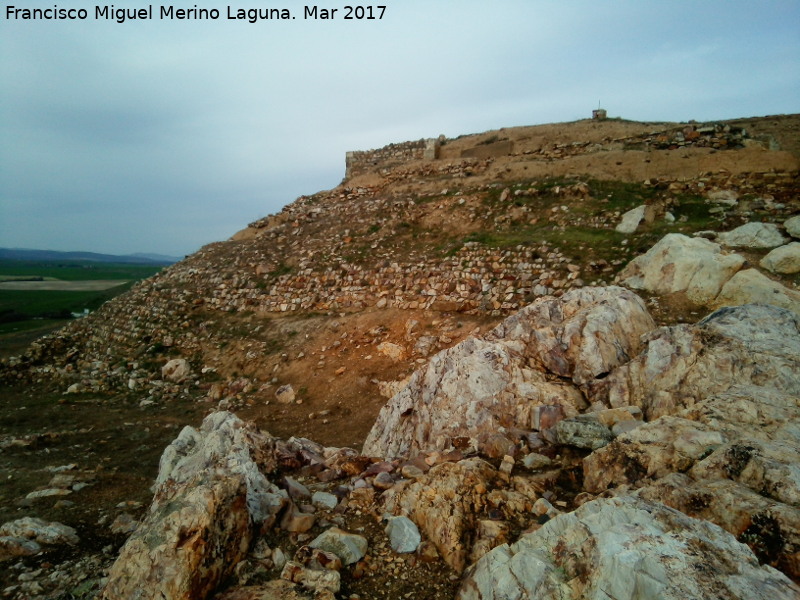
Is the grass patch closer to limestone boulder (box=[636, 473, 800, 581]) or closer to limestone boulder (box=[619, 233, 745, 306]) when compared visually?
limestone boulder (box=[619, 233, 745, 306])

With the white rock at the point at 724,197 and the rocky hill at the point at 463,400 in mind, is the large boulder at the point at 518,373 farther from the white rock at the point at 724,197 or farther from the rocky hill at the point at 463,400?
the white rock at the point at 724,197

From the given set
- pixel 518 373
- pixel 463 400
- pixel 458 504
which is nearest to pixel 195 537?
pixel 458 504

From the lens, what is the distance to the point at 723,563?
2709 millimetres

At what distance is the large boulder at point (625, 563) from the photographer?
2.58 metres

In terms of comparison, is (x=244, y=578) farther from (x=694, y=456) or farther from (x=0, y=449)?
(x=0, y=449)

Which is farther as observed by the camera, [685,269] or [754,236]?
[754,236]

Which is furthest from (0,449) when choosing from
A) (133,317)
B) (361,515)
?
(361,515)

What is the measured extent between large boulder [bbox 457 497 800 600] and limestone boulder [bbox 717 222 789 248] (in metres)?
11.3

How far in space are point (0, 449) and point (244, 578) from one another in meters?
10.2

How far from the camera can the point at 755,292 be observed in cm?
877

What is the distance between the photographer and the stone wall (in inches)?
965

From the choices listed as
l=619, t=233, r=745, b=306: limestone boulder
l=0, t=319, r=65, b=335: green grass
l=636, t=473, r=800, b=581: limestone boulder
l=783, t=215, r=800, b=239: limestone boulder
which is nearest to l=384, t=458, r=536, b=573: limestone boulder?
l=636, t=473, r=800, b=581: limestone boulder

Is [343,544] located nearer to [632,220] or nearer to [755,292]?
[755,292]

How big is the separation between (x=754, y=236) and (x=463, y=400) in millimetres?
10291
